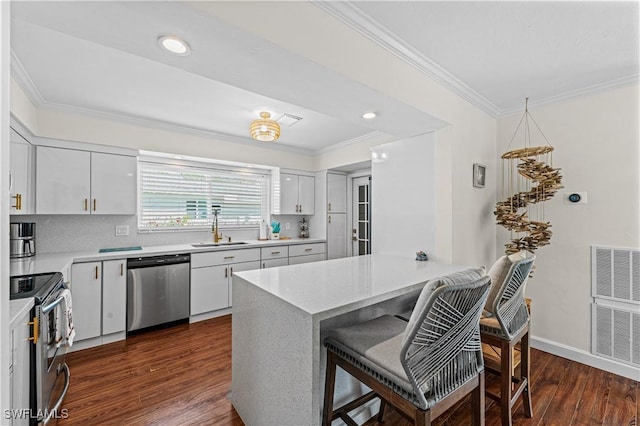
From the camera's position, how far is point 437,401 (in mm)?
1104

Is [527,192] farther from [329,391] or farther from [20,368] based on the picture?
[20,368]

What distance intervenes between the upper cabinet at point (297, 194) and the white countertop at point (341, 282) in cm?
232

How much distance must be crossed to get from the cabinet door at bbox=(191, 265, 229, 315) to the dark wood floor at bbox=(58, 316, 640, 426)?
1.93ft

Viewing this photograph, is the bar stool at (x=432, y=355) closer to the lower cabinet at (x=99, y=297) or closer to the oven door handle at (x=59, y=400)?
the oven door handle at (x=59, y=400)

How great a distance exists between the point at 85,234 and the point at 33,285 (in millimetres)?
1651

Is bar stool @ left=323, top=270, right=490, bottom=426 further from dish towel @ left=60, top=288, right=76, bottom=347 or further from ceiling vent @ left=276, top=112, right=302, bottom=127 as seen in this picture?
ceiling vent @ left=276, top=112, right=302, bottom=127

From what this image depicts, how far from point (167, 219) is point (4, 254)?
3.51 metres

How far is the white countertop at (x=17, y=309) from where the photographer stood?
4.10 feet

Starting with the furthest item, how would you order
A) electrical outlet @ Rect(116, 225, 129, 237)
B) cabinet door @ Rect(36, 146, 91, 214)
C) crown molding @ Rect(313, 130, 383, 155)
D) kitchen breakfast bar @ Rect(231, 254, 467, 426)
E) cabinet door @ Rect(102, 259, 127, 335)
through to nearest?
crown molding @ Rect(313, 130, 383, 155) → electrical outlet @ Rect(116, 225, 129, 237) → cabinet door @ Rect(102, 259, 127, 335) → cabinet door @ Rect(36, 146, 91, 214) → kitchen breakfast bar @ Rect(231, 254, 467, 426)

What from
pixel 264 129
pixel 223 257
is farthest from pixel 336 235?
pixel 264 129

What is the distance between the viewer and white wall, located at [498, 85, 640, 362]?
231 centimetres

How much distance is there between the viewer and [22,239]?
2.60 m

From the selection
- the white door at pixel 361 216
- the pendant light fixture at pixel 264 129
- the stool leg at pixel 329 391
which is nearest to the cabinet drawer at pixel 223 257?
the pendant light fixture at pixel 264 129

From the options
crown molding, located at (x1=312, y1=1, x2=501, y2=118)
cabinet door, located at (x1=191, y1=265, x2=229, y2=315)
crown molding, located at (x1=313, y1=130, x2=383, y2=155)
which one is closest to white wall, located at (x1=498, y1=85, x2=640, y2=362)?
crown molding, located at (x1=312, y1=1, x2=501, y2=118)
